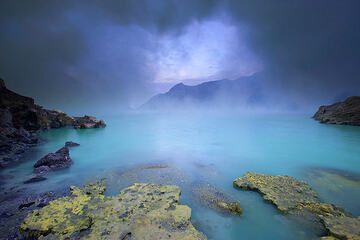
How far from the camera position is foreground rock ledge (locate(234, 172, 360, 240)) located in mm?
6982

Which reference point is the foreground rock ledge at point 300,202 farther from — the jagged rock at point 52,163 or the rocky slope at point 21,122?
the rocky slope at point 21,122

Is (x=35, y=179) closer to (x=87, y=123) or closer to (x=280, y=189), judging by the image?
(x=280, y=189)

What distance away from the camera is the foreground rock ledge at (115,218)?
266 inches

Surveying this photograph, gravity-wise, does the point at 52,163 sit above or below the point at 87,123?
below

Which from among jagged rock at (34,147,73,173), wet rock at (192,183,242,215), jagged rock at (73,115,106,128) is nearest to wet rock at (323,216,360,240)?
wet rock at (192,183,242,215)

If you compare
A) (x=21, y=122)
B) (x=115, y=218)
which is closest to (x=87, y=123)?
(x=21, y=122)

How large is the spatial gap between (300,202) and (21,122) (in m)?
40.8

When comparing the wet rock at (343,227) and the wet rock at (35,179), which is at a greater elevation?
the wet rock at (35,179)

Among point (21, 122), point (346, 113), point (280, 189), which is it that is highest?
point (346, 113)

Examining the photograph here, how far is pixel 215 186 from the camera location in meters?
11.9

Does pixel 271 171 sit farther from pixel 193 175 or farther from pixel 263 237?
pixel 263 237

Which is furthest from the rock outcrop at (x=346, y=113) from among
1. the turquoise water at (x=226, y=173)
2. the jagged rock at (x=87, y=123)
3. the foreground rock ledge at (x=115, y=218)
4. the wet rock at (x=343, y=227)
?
the jagged rock at (x=87, y=123)

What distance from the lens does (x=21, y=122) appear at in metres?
34.7

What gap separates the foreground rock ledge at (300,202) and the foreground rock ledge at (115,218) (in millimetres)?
4227
